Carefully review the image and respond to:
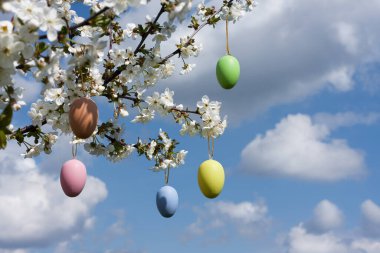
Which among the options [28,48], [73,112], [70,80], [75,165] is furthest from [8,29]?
[75,165]

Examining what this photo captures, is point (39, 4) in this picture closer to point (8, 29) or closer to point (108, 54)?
point (8, 29)

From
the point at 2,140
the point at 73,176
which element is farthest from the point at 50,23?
the point at 73,176

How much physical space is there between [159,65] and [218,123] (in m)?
0.88

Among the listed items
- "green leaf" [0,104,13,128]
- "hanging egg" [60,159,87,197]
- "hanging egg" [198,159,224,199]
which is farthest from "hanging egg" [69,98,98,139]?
"hanging egg" [198,159,224,199]

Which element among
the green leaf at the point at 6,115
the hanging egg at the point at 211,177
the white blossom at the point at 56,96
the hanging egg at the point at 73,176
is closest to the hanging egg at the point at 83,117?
the white blossom at the point at 56,96

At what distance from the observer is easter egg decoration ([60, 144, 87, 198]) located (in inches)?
226

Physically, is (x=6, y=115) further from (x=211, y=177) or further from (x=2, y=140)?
(x=211, y=177)

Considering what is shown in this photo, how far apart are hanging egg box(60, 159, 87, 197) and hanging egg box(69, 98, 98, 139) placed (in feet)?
2.99

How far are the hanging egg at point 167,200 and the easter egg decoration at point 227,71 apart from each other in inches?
52.9

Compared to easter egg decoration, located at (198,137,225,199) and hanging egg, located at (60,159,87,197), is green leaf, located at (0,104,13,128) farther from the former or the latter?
easter egg decoration, located at (198,137,225,199)

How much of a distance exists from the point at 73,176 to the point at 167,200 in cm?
126

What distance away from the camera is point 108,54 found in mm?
5996

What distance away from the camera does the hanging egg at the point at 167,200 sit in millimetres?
6543

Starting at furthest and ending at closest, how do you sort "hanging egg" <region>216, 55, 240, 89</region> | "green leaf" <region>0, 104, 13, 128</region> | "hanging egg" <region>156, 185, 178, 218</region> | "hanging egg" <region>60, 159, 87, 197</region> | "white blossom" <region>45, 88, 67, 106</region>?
"hanging egg" <region>156, 185, 178, 218</region> → "hanging egg" <region>216, 55, 240, 89</region> → "hanging egg" <region>60, 159, 87, 197</region> → "white blossom" <region>45, 88, 67, 106</region> → "green leaf" <region>0, 104, 13, 128</region>
